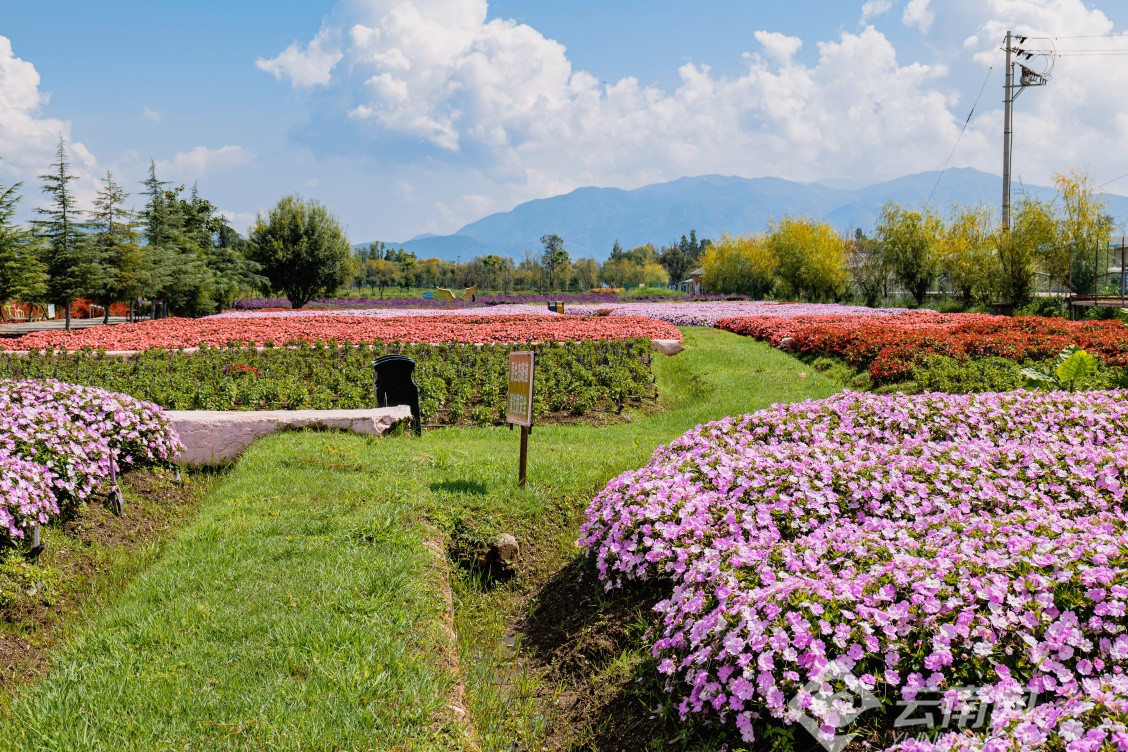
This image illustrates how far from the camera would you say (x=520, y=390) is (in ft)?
20.4

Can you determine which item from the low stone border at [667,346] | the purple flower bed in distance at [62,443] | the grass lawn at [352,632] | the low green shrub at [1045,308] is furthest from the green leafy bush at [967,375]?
the low green shrub at [1045,308]

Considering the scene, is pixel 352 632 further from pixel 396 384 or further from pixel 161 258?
pixel 161 258

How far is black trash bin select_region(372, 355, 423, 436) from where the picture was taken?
883 cm

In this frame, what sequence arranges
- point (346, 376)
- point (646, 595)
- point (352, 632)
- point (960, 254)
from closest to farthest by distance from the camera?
point (352, 632), point (646, 595), point (346, 376), point (960, 254)

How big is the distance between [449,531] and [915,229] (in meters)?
31.9

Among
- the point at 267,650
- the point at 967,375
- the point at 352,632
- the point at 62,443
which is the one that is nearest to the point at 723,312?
the point at 967,375

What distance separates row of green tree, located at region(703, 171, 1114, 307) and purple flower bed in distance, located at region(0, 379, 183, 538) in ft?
87.7

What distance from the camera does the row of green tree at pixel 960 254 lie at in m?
26.6

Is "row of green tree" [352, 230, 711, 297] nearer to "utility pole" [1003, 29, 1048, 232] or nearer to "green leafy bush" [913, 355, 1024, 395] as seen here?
"utility pole" [1003, 29, 1048, 232]

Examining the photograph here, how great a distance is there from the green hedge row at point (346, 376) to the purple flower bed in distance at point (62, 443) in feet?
9.83

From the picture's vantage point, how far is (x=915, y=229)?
32156mm

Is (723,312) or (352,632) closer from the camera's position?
(352,632)

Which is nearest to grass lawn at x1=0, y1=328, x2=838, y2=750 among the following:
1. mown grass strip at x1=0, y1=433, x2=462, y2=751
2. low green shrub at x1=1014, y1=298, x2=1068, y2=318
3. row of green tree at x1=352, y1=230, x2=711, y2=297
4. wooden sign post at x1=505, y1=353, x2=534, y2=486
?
mown grass strip at x1=0, y1=433, x2=462, y2=751

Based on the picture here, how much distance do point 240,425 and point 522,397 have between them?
3287mm
